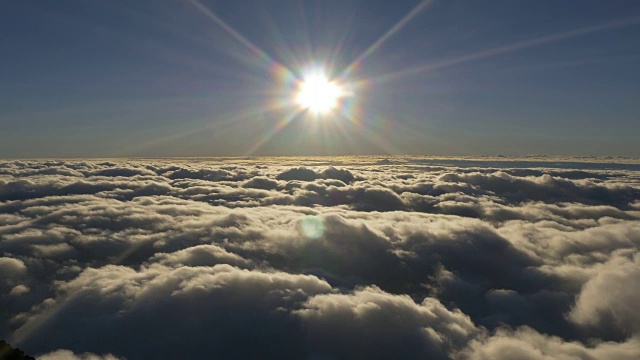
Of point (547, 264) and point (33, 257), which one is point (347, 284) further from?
point (33, 257)

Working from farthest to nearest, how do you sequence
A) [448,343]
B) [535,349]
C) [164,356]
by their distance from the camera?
1. [535,349]
2. [448,343]
3. [164,356]

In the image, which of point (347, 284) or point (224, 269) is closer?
point (224, 269)

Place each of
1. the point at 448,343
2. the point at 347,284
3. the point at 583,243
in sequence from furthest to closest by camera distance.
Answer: the point at 583,243
the point at 347,284
the point at 448,343

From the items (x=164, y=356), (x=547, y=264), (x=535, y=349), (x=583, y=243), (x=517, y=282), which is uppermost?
(x=583, y=243)

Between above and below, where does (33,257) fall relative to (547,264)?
below

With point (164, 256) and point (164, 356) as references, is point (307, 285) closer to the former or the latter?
point (164, 356)

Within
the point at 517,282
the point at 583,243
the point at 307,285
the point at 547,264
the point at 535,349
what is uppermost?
the point at 583,243

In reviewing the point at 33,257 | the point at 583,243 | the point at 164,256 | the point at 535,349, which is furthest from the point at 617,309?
the point at 33,257

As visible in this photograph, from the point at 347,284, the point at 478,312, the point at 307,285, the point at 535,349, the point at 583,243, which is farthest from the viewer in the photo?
the point at 583,243

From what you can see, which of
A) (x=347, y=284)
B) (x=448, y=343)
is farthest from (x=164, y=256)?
(x=448, y=343)
